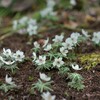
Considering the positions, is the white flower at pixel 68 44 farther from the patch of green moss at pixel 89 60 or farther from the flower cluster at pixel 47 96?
the flower cluster at pixel 47 96

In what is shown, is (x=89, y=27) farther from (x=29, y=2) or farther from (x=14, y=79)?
(x=14, y=79)

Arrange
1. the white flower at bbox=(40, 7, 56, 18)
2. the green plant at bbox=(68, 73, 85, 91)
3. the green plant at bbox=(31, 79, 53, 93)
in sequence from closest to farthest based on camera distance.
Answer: the green plant at bbox=(31, 79, 53, 93), the green plant at bbox=(68, 73, 85, 91), the white flower at bbox=(40, 7, 56, 18)

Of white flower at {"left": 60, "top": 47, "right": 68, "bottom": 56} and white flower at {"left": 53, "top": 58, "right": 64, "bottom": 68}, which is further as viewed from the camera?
white flower at {"left": 60, "top": 47, "right": 68, "bottom": 56}

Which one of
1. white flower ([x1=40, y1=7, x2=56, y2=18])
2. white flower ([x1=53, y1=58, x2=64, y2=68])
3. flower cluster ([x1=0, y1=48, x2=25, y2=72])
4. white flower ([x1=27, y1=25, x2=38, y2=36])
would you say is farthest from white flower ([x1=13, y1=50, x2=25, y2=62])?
white flower ([x1=40, y1=7, x2=56, y2=18])

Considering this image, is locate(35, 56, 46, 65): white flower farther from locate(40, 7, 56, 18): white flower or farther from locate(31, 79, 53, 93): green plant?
locate(40, 7, 56, 18): white flower

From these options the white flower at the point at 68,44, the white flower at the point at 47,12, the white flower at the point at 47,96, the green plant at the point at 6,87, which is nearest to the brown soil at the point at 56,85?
the green plant at the point at 6,87

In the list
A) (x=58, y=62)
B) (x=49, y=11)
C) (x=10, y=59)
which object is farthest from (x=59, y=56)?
(x=49, y=11)

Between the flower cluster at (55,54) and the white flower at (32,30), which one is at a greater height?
the white flower at (32,30)

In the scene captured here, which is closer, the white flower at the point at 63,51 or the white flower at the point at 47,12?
the white flower at the point at 63,51
